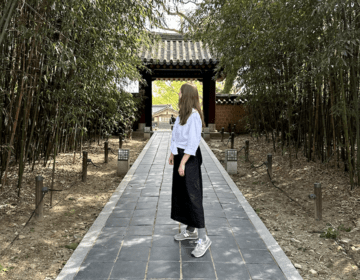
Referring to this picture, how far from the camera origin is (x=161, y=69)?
38.9ft

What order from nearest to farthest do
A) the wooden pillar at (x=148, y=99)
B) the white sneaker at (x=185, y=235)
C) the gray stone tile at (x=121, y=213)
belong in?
the white sneaker at (x=185, y=235) < the gray stone tile at (x=121, y=213) < the wooden pillar at (x=148, y=99)

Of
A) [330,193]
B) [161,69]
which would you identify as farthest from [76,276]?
[161,69]

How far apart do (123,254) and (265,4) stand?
12.6 ft

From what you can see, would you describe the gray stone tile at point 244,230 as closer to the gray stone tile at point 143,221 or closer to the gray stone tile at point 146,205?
the gray stone tile at point 143,221

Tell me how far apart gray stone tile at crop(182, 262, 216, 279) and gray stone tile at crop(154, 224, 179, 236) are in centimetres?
62

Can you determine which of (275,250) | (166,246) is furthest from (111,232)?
(275,250)

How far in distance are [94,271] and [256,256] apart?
1.30 metres

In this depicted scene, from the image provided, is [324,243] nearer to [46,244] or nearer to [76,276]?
[76,276]

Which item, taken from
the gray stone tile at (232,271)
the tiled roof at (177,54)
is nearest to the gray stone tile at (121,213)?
the gray stone tile at (232,271)

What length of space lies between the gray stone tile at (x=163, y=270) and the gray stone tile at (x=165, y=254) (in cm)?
6

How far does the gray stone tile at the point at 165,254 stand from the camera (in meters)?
2.64

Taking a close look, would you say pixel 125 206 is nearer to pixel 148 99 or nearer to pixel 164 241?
pixel 164 241

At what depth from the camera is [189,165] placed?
2750 mm

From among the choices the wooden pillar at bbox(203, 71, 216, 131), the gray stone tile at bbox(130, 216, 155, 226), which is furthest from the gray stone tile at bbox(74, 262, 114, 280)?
the wooden pillar at bbox(203, 71, 216, 131)
